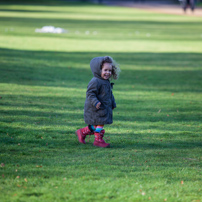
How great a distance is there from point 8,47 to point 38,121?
1183 cm

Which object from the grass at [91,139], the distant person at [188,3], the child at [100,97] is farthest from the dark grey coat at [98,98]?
the distant person at [188,3]

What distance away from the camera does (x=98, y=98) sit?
258 inches

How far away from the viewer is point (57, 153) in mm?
6113

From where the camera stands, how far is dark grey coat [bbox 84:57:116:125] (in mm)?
6459

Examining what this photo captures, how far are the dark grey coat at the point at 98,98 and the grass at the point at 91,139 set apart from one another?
18.1 inches

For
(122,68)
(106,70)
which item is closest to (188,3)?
(122,68)

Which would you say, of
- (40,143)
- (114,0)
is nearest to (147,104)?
(40,143)

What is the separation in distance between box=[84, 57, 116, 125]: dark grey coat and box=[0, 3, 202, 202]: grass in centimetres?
46

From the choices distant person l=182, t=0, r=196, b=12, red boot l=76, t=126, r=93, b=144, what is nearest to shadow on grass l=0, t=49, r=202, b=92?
red boot l=76, t=126, r=93, b=144

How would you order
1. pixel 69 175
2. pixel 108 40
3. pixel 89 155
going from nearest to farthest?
pixel 69 175 < pixel 89 155 < pixel 108 40

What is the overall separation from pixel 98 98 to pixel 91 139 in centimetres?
93

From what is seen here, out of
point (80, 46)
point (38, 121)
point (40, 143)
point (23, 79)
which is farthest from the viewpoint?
point (80, 46)

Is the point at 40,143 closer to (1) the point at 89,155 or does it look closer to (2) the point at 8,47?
(1) the point at 89,155

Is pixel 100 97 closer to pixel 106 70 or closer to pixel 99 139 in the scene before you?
pixel 106 70
